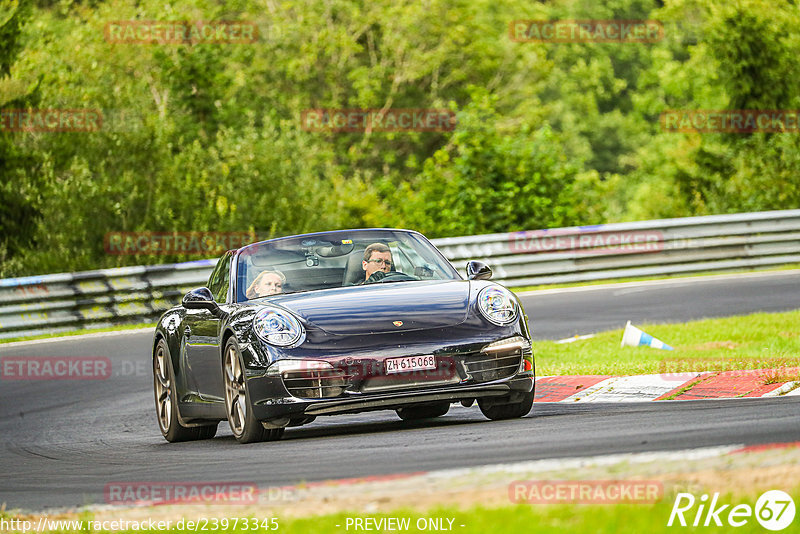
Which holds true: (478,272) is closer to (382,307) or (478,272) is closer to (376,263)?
(376,263)

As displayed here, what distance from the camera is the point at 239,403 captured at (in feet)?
29.3

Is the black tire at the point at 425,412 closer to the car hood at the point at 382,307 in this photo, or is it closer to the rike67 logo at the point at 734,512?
the car hood at the point at 382,307

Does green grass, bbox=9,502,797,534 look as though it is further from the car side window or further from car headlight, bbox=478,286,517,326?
the car side window

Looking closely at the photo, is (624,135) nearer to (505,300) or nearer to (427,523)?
(505,300)

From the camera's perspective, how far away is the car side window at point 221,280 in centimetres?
991

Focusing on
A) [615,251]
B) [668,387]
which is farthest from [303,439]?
[615,251]

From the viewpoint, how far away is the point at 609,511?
463cm

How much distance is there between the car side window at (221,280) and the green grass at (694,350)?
3.00 m

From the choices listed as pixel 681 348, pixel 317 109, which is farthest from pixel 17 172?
pixel 317 109

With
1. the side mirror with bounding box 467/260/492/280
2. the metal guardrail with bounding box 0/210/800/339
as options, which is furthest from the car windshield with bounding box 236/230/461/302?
the metal guardrail with bounding box 0/210/800/339

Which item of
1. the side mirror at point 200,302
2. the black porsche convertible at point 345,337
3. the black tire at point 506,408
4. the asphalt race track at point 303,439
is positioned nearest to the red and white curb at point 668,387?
the asphalt race track at point 303,439

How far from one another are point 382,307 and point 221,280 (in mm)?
1900

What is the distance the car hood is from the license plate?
7.9 inches

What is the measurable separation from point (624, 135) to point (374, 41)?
22.3 m
